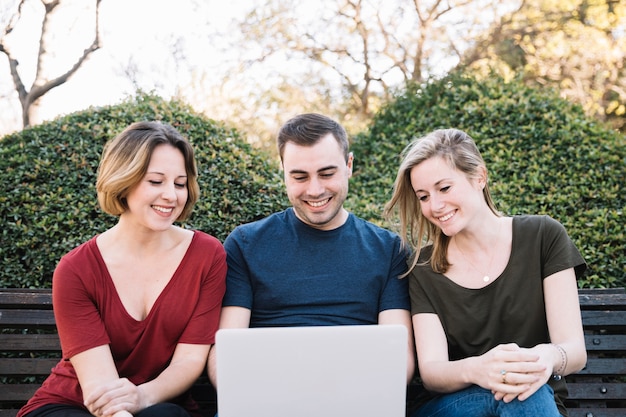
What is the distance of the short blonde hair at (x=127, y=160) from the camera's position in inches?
89.3

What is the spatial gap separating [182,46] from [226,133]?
235 inches

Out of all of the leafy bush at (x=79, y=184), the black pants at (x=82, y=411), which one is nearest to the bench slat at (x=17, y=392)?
the black pants at (x=82, y=411)

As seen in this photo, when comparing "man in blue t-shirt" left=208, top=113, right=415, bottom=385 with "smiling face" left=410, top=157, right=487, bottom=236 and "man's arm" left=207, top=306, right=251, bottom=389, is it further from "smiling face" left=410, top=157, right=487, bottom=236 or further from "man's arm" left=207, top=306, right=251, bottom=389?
"smiling face" left=410, top=157, right=487, bottom=236

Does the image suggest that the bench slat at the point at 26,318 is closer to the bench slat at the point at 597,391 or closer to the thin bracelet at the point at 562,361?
the thin bracelet at the point at 562,361

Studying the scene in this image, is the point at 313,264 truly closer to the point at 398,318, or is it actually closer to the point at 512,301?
the point at 398,318

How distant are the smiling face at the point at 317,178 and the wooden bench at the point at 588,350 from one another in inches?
37.1

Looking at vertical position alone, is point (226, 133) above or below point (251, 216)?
above

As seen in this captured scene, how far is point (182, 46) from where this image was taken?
9305 millimetres

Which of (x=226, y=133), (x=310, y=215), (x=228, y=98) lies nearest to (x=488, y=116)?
(x=226, y=133)

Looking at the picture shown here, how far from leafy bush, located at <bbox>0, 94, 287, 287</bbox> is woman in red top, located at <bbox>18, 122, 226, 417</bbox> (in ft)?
3.30

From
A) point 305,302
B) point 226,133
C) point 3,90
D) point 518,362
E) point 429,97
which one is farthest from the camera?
point 3,90

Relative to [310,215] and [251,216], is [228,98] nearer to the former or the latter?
[251,216]

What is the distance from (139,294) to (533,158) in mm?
2724

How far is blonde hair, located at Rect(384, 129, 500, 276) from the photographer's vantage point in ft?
7.91
